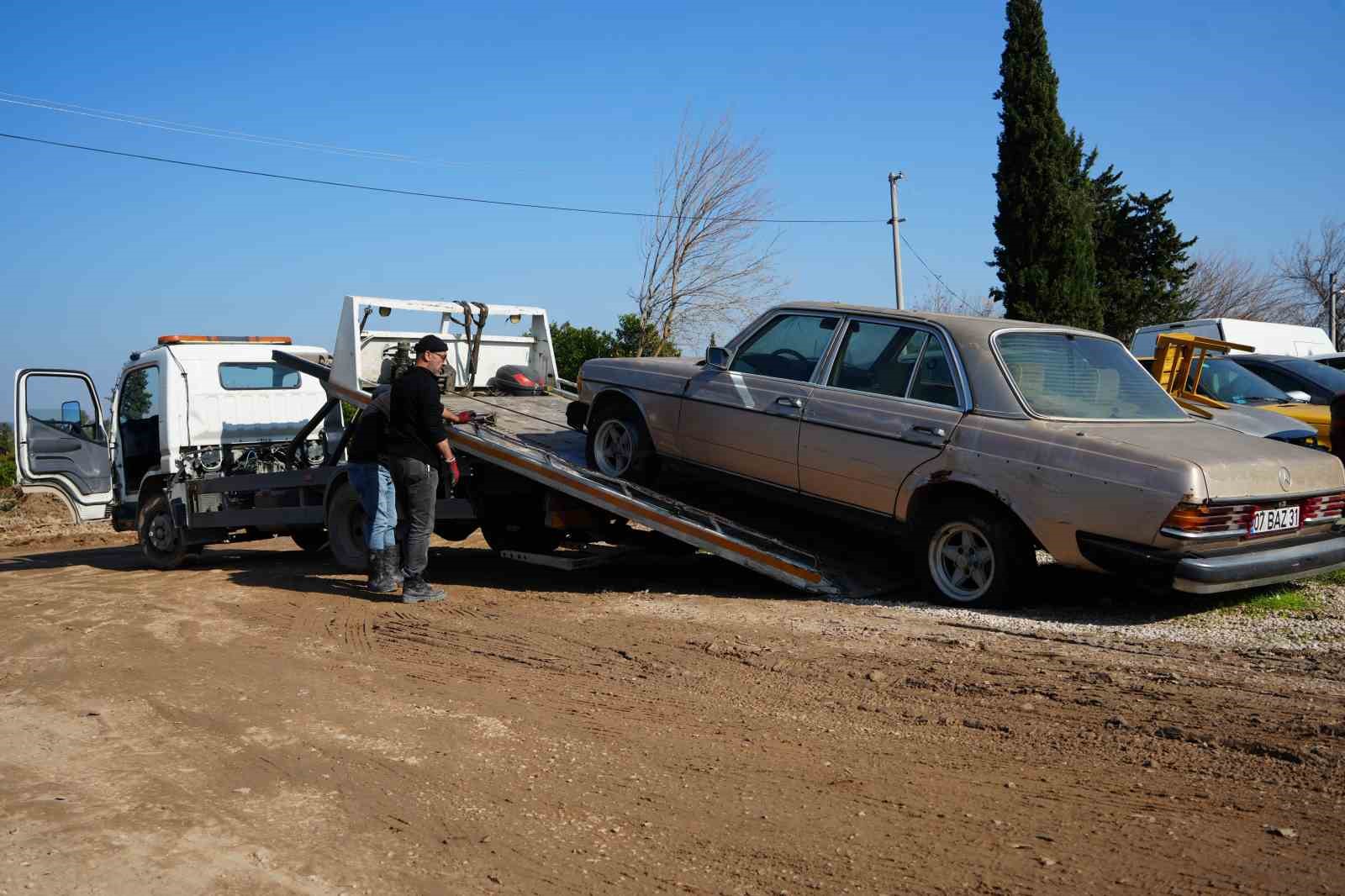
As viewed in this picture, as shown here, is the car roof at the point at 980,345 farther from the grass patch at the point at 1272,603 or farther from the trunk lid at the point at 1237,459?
the grass patch at the point at 1272,603

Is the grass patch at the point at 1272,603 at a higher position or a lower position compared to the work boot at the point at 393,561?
higher

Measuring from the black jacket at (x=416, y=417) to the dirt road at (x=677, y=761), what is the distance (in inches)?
59.7

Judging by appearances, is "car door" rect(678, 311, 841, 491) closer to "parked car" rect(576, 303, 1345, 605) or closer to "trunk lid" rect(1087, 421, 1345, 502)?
"parked car" rect(576, 303, 1345, 605)

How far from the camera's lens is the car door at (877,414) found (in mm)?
6602

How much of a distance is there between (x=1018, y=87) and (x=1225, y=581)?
24228mm

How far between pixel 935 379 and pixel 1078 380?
848 mm

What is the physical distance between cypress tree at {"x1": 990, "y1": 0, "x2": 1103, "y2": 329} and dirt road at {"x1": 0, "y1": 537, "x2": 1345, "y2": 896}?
2217 cm

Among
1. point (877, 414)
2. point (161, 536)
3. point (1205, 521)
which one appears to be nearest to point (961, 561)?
point (877, 414)

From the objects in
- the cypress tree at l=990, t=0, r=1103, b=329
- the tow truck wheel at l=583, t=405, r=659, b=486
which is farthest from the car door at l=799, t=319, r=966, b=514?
the cypress tree at l=990, t=0, r=1103, b=329

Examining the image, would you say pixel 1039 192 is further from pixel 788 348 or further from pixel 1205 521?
pixel 1205 521

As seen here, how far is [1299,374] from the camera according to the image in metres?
11.9

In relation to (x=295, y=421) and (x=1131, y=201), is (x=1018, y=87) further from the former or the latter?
(x=295, y=421)

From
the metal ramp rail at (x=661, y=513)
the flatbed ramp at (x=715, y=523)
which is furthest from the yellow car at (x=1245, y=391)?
the metal ramp rail at (x=661, y=513)

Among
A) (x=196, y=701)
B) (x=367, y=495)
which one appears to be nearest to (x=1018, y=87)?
(x=367, y=495)
